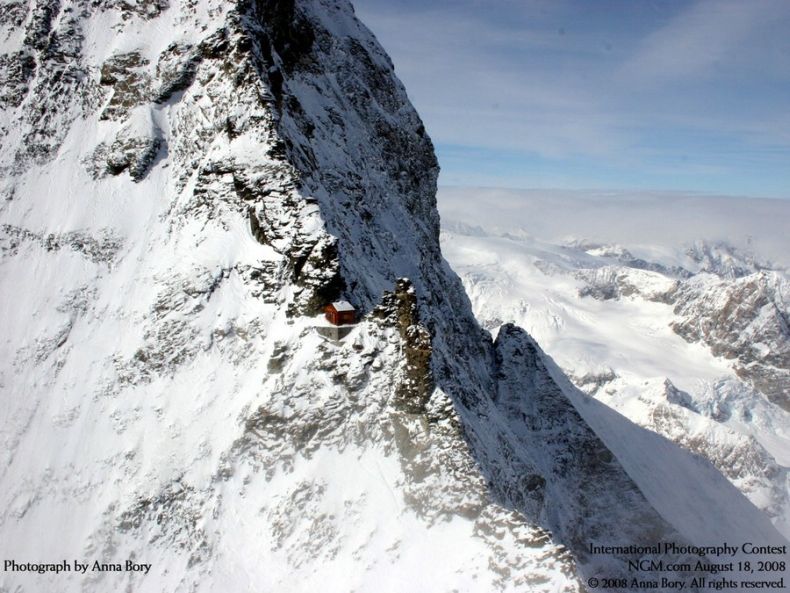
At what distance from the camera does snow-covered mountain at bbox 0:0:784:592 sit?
121 feet

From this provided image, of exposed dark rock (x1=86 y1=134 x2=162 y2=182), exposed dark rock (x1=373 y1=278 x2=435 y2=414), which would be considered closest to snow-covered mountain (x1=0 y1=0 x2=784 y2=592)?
exposed dark rock (x1=373 y1=278 x2=435 y2=414)

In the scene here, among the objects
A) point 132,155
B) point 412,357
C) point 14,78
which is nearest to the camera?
point 412,357

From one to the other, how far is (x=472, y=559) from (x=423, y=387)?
34.0ft

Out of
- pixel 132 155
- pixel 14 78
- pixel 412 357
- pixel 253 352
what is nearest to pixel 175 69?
pixel 132 155

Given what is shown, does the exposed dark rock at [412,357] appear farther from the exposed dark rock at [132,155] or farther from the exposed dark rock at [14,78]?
the exposed dark rock at [14,78]

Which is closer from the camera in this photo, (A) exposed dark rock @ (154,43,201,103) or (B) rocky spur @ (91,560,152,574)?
(B) rocky spur @ (91,560,152,574)

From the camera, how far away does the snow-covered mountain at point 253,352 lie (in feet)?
121

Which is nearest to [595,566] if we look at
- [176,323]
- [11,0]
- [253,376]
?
[253,376]

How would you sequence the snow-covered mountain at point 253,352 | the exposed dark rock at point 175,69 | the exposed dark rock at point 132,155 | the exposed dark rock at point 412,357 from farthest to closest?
1. the exposed dark rock at point 132,155
2. the exposed dark rock at point 175,69
3. the exposed dark rock at point 412,357
4. the snow-covered mountain at point 253,352

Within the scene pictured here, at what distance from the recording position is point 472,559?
32000mm

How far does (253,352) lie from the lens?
44000 millimetres

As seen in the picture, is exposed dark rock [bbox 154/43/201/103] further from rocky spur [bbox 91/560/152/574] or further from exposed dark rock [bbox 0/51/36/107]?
rocky spur [bbox 91/560/152/574]

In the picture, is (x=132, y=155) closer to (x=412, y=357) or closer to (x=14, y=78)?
(x=14, y=78)

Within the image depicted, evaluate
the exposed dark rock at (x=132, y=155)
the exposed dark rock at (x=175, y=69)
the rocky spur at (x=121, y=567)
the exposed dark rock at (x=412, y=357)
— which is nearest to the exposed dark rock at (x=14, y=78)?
the exposed dark rock at (x=132, y=155)
